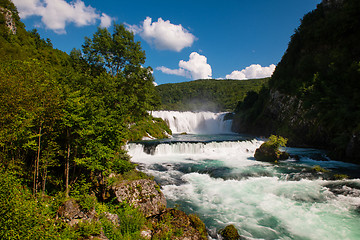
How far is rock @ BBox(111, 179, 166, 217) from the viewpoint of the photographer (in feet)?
26.5

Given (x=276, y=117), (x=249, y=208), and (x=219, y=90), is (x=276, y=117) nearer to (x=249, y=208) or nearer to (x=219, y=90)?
(x=249, y=208)

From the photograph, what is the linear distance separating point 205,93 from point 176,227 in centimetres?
15585

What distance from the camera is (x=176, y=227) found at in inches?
266

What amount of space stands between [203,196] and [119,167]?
5.97 meters

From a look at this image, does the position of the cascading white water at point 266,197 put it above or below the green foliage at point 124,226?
below

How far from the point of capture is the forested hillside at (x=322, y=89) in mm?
18328

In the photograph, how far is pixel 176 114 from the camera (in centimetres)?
6494

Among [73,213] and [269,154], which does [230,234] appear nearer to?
[73,213]

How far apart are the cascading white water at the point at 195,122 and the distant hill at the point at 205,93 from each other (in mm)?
52551

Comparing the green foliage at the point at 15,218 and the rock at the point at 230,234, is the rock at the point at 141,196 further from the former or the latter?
the green foliage at the point at 15,218

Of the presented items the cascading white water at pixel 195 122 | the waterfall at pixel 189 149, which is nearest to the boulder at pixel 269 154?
the waterfall at pixel 189 149

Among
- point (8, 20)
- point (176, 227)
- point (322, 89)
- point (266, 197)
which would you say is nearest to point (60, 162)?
point (176, 227)

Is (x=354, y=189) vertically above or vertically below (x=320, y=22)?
below

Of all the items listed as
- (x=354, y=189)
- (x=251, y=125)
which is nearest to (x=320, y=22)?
(x=251, y=125)
